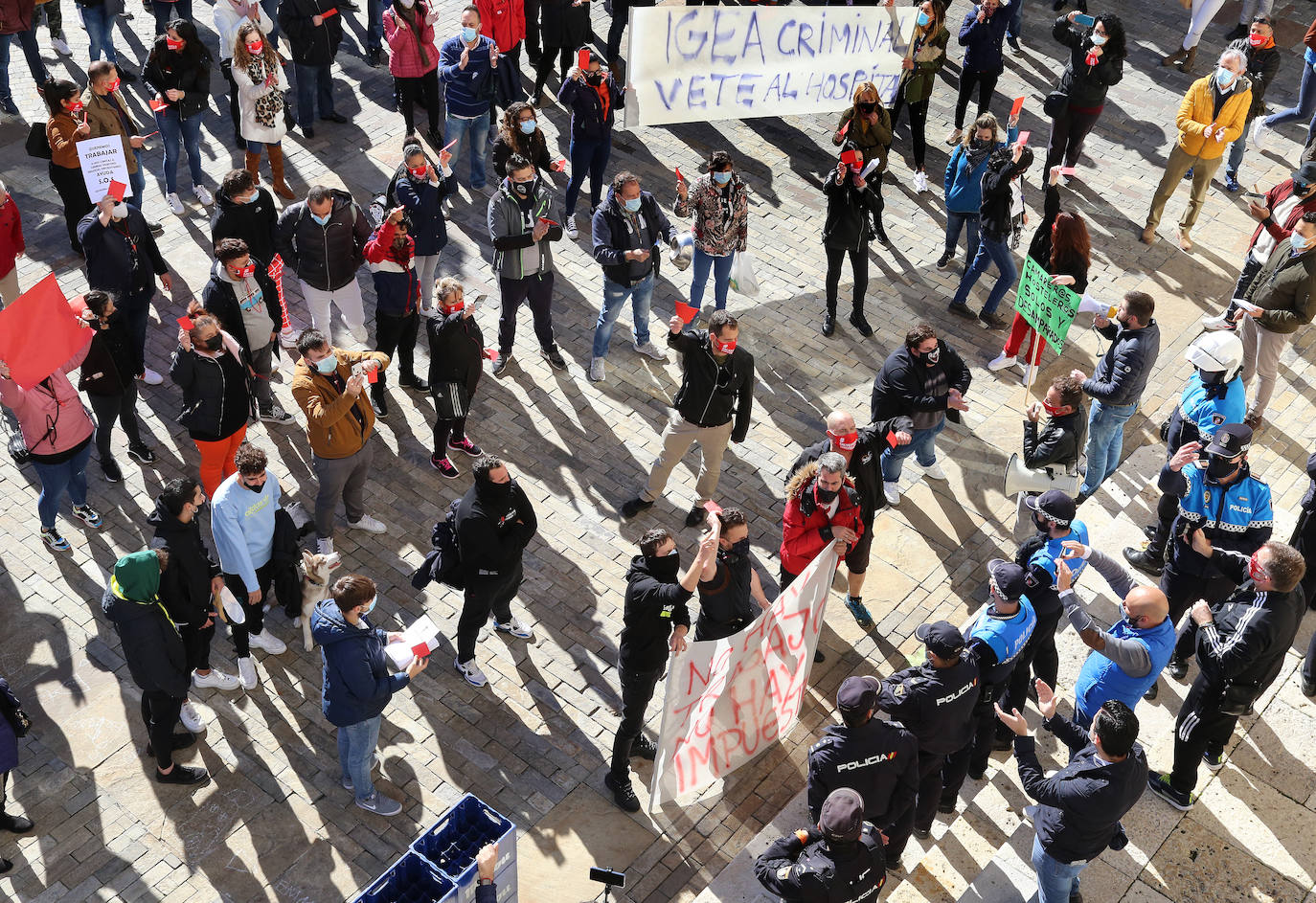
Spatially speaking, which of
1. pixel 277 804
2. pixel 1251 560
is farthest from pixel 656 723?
pixel 1251 560

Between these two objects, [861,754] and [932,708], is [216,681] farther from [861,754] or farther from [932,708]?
[932,708]

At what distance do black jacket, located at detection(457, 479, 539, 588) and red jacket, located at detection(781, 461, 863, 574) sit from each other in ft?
6.00

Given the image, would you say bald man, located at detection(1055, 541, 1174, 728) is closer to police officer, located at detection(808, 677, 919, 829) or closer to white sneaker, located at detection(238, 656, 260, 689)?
police officer, located at detection(808, 677, 919, 829)

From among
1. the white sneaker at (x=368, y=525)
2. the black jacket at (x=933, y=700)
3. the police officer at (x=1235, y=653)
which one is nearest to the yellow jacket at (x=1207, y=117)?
the police officer at (x=1235, y=653)

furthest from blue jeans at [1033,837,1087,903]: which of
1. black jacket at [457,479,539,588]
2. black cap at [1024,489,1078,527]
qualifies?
black jacket at [457,479,539,588]

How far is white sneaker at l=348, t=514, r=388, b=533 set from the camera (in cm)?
1020

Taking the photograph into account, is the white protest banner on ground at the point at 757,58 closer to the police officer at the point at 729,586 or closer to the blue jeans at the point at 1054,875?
the police officer at the point at 729,586

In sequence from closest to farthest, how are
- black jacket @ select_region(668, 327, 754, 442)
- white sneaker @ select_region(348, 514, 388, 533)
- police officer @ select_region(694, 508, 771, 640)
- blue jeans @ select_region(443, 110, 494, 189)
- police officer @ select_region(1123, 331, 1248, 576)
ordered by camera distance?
1. police officer @ select_region(694, 508, 771, 640)
2. police officer @ select_region(1123, 331, 1248, 576)
3. black jacket @ select_region(668, 327, 754, 442)
4. white sneaker @ select_region(348, 514, 388, 533)
5. blue jeans @ select_region(443, 110, 494, 189)

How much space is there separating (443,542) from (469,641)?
812mm

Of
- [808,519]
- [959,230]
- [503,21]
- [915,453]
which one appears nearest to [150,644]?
[808,519]

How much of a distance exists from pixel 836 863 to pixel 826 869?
0.23 ft

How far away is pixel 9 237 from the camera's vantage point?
11258 mm

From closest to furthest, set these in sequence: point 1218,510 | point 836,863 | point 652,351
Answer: point 836,863
point 1218,510
point 652,351

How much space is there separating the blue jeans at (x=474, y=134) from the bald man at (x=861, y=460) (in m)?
6.18
